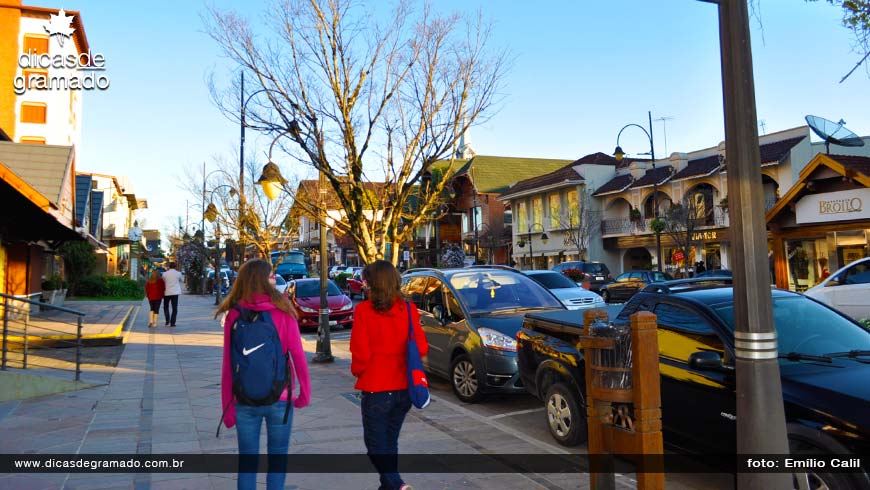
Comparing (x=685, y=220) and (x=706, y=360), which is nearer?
(x=706, y=360)

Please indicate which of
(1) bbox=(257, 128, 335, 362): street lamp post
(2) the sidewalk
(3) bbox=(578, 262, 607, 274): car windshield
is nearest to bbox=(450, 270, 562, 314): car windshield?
(2) the sidewalk

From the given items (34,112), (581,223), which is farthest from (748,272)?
(34,112)

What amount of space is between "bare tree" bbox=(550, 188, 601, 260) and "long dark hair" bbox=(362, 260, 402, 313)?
120 feet

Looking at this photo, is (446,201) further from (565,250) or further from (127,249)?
(127,249)

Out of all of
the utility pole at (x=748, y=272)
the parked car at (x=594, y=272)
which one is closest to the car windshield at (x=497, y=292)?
the utility pole at (x=748, y=272)

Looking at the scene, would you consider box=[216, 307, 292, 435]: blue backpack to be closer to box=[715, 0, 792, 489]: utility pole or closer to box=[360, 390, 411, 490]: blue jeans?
box=[360, 390, 411, 490]: blue jeans

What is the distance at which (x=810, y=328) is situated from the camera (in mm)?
5105

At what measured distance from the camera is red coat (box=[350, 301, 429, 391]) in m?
4.13

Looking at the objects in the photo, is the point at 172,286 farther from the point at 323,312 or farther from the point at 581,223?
the point at 581,223

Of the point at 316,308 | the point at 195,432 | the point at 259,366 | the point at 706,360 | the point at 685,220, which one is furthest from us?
the point at 685,220

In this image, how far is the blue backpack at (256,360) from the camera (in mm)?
3775

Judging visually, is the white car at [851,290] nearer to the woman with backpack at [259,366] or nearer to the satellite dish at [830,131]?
the satellite dish at [830,131]

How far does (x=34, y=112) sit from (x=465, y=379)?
133ft

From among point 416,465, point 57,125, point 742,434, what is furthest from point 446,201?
point 57,125
